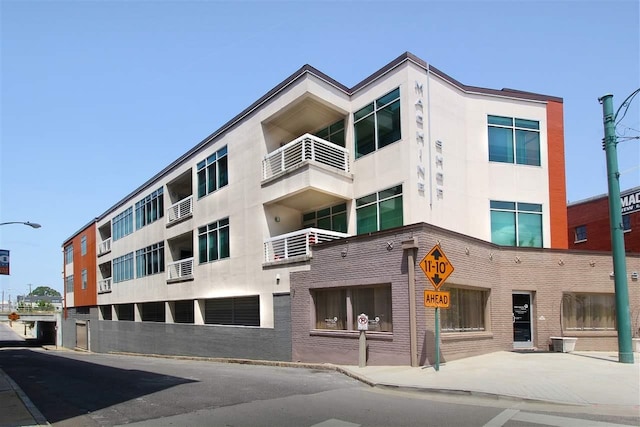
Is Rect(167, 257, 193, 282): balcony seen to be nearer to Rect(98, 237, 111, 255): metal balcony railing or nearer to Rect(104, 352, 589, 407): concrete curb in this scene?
Rect(104, 352, 589, 407): concrete curb

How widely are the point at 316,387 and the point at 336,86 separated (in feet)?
42.3

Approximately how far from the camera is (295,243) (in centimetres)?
2097

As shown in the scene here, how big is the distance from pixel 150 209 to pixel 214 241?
12078 millimetres

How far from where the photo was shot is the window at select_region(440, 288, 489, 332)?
16.3m

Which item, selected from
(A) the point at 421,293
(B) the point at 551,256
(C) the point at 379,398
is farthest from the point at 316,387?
(B) the point at 551,256

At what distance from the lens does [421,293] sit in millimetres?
14828

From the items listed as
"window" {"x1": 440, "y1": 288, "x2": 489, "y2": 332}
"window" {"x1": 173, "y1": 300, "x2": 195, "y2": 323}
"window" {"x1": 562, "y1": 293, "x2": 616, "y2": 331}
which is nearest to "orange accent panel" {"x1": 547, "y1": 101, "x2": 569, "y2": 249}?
"window" {"x1": 562, "y1": 293, "x2": 616, "y2": 331}

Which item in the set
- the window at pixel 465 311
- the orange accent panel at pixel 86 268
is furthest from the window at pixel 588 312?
the orange accent panel at pixel 86 268

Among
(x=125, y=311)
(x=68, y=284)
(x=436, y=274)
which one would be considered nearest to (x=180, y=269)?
(x=125, y=311)

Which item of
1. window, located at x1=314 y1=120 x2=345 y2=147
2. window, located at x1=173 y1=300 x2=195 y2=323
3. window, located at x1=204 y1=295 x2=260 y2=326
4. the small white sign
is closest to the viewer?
the small white sign

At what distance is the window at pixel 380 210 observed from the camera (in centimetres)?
1897

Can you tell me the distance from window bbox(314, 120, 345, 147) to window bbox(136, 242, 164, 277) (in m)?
16.2

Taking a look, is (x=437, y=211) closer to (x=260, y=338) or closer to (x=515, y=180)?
(x=515, y=180)

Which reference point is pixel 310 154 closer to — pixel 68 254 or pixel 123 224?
pixel 123 224
